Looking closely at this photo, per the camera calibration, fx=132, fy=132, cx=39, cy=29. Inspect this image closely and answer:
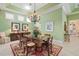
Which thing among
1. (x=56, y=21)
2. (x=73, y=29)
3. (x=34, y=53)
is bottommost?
(x=34, y=53)

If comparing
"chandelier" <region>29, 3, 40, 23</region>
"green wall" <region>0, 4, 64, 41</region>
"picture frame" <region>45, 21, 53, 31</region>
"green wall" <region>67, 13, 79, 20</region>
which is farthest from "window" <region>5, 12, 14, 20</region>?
"green wall" <region>67, 13, 79, 20</region>

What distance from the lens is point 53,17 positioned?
269cm

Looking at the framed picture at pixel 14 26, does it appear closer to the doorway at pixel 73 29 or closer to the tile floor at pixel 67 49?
the tile floor at pixel 67 49

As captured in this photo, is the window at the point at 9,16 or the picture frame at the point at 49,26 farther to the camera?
the picture frame at the point at 49,26

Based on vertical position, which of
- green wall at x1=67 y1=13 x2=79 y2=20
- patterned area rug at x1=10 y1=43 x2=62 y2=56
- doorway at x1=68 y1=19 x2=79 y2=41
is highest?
green wall at x1=67 y1=13 x2=79 y2=20

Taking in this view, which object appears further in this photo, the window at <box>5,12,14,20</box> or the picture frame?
the picture frame

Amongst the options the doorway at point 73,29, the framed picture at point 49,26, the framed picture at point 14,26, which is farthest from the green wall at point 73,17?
the framed picture at point 14,26

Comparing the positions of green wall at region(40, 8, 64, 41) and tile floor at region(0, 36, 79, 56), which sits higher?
green wall at region(40, 8, 64, 41)

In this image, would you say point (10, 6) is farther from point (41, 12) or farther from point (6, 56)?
point (6, 56)

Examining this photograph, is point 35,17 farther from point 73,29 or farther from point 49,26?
point 73,29

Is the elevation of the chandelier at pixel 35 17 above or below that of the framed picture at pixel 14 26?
above

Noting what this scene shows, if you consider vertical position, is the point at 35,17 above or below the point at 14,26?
above

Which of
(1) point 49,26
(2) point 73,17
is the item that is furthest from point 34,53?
(2) point 73,17

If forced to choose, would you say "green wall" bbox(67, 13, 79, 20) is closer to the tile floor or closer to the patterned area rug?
the tile floor
